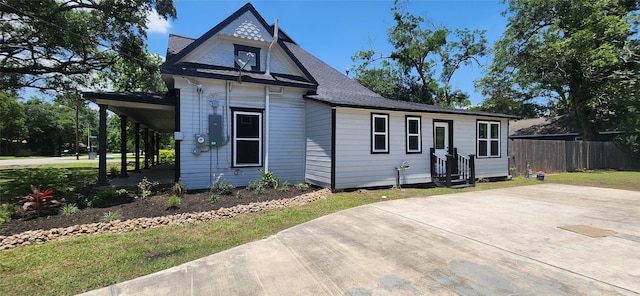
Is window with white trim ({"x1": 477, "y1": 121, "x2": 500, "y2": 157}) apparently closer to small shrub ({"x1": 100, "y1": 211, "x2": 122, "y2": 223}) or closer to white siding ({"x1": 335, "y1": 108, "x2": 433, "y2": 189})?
white siding ({"x1": 335, "y1": 108, "x2": 433, "y2": 189})

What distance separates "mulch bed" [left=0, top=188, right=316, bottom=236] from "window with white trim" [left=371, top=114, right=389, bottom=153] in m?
3.10

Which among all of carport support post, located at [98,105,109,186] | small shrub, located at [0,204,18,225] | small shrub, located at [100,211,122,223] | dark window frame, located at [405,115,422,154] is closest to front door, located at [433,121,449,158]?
dark window frame, located at [405,115,422,154]

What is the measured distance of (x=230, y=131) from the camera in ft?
30.3

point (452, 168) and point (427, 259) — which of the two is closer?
point (427, 259)

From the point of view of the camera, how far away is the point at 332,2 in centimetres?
1449

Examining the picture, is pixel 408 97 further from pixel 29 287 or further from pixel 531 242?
pixel 29 287

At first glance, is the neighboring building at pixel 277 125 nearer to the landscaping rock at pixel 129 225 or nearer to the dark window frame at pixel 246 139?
the dark window frame at pixel 246 139

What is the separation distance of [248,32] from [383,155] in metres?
6.18

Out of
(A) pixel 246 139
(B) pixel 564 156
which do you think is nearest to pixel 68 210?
(A) pixel 246 139

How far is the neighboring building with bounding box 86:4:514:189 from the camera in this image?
8.81m

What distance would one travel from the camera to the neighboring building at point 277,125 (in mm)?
8812

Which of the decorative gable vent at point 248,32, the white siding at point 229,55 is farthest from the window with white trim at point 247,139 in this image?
the decorative gable vent at point 248,32

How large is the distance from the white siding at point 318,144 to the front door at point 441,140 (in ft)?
14.8

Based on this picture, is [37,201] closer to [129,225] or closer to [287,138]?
[129,225]
